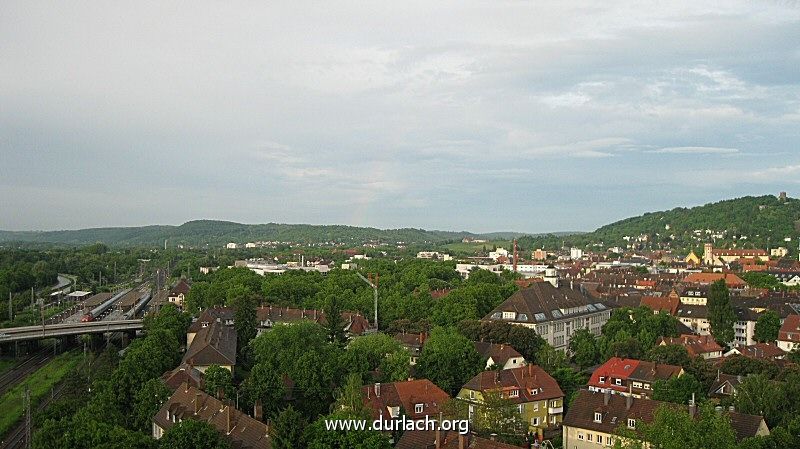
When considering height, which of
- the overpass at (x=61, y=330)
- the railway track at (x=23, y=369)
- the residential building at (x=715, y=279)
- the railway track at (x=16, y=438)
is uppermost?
the residential building at (x=715, y=279)

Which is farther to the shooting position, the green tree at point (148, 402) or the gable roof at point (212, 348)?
the gable roof at point (212, 348)

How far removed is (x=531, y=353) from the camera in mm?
57219

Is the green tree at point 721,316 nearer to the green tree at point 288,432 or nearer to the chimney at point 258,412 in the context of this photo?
the chimney at point 258,412

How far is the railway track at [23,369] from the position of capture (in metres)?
58.1

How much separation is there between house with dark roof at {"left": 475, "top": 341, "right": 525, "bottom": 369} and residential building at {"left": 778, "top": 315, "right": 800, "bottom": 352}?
26399 millimetres

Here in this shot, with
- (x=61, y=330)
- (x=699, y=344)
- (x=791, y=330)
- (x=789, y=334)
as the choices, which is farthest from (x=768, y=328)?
(x=61, y=330)

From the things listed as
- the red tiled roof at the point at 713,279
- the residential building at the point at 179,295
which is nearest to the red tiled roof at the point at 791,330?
the red tiled roof at the point at 713,279

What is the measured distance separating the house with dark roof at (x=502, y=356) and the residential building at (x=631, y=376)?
5.32 meters

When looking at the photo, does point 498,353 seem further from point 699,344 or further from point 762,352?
point 762,352

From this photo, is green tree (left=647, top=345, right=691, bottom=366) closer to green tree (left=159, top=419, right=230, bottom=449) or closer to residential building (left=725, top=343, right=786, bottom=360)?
residential building (left=725, top=343, right=786, bottom=360)

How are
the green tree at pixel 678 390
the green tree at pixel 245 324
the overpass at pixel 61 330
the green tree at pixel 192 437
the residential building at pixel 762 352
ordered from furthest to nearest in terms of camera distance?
the overpass at pixel 61 330 → the green tree at pixel 245 324 → the residential building at pixel 762 352 → the green tree at pixel 678 390 → the green tree at pixel 192 437

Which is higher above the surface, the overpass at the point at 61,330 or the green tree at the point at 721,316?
the green tree at the point at 721,316

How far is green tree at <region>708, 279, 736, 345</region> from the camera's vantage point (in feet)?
232

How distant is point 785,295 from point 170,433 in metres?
83.2
